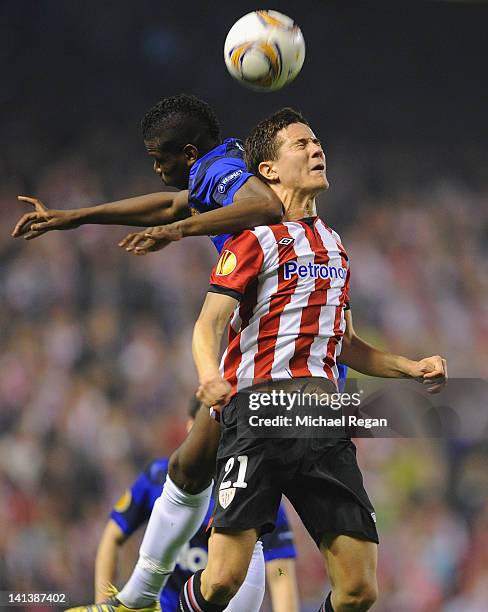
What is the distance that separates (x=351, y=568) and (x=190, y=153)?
181cm

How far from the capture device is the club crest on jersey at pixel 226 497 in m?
3.08

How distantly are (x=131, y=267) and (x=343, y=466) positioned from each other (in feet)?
17.0

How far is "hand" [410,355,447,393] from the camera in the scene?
3408 mm

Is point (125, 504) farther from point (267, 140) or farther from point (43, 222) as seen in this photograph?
point (267, 140)

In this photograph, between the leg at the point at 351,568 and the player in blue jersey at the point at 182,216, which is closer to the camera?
the leg at the point at 351,568

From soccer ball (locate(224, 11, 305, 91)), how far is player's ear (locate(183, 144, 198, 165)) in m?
0.34

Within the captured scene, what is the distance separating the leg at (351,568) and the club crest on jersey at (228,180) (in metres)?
1.30

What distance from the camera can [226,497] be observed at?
3098mm

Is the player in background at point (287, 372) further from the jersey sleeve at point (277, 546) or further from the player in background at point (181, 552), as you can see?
the jersey sleeve at point (277, 546)

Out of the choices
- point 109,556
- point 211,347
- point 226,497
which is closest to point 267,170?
point 211,347

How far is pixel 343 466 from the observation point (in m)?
3.19

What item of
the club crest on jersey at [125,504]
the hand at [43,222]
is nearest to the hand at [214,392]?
the hand at [43,222]

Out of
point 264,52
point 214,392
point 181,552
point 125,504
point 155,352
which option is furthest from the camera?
point 155,352

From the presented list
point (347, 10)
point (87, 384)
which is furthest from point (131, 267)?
point (347, 10)
